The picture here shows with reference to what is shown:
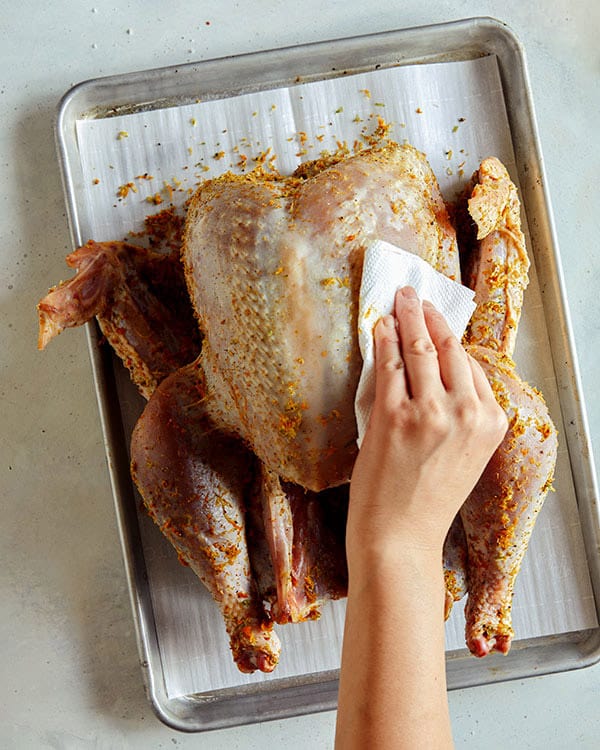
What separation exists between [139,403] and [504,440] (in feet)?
2.17

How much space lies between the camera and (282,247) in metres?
1.07

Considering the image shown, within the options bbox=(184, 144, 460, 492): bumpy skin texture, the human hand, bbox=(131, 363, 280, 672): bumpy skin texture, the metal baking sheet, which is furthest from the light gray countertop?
the human hand

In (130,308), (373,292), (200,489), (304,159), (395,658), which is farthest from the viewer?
(304,159)

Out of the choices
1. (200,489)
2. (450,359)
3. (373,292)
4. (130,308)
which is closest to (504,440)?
(450,359)

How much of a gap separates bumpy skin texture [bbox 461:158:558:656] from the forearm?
22 cm

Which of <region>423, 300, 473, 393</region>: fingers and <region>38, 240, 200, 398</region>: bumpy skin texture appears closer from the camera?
<region>423, 300, 473, 393</region>: fingers

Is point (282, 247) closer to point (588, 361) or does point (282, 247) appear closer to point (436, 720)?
point (436, 720)

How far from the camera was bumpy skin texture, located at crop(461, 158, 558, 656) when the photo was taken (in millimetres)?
1174

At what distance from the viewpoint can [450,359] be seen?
1043mm

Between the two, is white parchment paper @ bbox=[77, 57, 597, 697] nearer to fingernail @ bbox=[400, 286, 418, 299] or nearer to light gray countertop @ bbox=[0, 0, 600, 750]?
light gray countertop @ bbox=[0, 0, 600, 750]

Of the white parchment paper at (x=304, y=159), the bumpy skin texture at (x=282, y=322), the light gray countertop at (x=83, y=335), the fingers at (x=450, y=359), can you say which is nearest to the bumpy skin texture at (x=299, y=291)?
the bumpy skin texture at (x=282, y=322)

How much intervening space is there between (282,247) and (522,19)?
0.84 m

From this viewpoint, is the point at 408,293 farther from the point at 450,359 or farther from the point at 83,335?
the point at 83,335

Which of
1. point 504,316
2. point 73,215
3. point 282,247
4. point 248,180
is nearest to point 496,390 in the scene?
point 504,316
